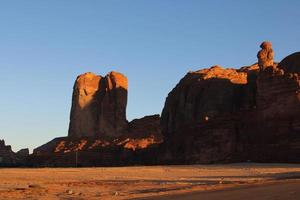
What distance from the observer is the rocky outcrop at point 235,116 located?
4728 centimetres

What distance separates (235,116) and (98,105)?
56.4 meters

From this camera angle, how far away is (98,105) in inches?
4232

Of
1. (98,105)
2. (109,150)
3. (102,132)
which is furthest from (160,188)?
(98,105)

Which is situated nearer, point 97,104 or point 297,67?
point 297,67

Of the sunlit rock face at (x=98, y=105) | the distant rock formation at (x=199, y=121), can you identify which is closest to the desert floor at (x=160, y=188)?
the distant rock formation at (x=199, y=121)

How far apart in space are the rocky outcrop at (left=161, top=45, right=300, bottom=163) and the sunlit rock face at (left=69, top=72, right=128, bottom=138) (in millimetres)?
26429

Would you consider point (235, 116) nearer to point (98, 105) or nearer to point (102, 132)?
point (102, 132)

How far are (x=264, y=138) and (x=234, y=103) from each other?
2016 centimetres

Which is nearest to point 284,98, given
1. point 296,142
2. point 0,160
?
point 296,142

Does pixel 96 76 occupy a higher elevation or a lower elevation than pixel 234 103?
higher

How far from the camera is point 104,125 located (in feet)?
342

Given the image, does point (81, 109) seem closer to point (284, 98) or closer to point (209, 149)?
point (209, 149)

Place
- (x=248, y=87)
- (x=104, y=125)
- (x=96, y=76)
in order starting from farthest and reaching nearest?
(x=96, y=76) → (x=104, y=125) → (x=248, y=87)

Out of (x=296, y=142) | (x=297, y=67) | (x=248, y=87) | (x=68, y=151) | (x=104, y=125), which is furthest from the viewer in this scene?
(x=104, y=125)
